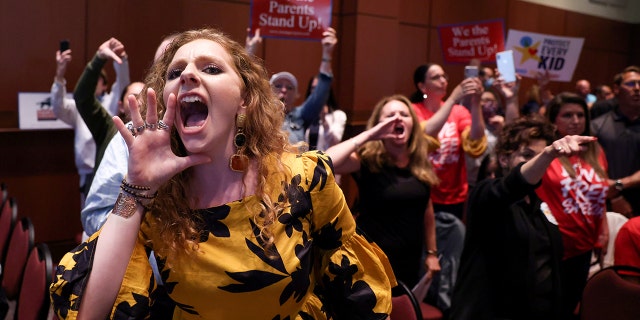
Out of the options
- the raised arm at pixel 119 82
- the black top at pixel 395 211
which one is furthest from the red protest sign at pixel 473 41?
the raised arm at pixel 119 82

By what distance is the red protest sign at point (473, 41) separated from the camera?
570cm

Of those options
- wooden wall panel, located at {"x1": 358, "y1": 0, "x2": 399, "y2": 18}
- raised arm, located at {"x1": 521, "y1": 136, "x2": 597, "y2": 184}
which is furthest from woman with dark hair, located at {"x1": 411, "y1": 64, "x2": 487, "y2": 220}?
wooden wall panel, located at {"x1": 358, "y1": 0, "x2": 399, "y2": 18}

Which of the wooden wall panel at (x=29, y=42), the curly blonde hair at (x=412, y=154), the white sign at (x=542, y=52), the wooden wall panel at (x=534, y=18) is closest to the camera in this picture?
the curly blonde hair at (x=412, y=154)

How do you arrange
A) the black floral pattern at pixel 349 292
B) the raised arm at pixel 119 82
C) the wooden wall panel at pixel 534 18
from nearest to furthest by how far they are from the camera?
the black floral pattern at pixel 349 292, the raised arm at pixel 119 82, the wooden wall panel at pixel 534 18

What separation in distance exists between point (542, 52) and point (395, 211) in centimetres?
355

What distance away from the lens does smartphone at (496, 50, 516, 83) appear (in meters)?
4.39

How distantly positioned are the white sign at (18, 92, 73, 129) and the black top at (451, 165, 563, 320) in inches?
152

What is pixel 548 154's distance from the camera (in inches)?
98.1

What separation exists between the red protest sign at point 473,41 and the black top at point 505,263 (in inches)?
126

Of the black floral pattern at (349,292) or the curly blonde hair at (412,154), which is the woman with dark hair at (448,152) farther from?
the black floral pattern at (349,292)

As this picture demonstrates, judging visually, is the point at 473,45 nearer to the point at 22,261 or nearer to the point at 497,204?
the point at 497,204

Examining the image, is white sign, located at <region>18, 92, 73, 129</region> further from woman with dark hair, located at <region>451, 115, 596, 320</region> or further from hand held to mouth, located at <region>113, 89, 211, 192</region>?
hand held to mouth, located at <region>113, 89, 211, 192</region>

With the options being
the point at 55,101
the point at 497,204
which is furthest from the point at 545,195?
the point at 55,101

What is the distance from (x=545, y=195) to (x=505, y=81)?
1247 mm
